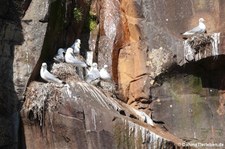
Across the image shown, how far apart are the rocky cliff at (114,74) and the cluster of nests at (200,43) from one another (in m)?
0.07

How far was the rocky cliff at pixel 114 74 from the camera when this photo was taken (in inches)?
299

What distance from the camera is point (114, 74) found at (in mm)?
9742

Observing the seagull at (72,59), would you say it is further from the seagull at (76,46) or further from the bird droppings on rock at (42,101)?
the bird droppings on rock at (42,101)

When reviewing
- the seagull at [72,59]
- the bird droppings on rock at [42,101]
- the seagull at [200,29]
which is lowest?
the bird droppings on rock at [42,101]

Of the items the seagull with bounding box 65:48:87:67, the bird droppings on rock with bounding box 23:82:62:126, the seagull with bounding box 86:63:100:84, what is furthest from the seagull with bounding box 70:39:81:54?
the bird droppings on rock with bounding box 23:82:62:126

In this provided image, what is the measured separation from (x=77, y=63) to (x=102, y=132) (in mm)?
1731

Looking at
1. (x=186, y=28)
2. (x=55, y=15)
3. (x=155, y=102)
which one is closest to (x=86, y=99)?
(x=55, y=15)

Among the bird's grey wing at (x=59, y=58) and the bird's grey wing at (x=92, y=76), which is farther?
→ the bird's grey wing at (x=92, y=76)

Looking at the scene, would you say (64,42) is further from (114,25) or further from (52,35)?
(114,25)

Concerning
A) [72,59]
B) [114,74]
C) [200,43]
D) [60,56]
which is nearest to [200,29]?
[200,43]

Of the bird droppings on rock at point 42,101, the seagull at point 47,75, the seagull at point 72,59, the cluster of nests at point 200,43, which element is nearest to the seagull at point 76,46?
the seagull at point 72,59

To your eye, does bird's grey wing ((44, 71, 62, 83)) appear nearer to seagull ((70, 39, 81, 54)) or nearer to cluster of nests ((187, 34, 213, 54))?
seagull ((70, 39, 81, 54))

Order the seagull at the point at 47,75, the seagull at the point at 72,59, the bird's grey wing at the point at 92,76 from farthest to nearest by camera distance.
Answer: the bird's grey wing at the point at 92,76 < the seagull at the point at 72,59 < the seagull at the point at 47,75

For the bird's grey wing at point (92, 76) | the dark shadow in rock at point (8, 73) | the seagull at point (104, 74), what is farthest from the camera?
the seagull at point (104, 74)
